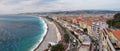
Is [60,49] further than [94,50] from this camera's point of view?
Yes

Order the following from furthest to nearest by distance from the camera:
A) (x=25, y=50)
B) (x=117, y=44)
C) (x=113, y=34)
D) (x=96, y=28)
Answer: (x=96, y=28)
(x=25, y=50)
(x=113, y=34)
(x=117, y=44)

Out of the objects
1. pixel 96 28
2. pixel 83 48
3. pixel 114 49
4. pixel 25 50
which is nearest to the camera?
pixel 114 49

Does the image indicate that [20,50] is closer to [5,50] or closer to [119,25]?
[5,50]

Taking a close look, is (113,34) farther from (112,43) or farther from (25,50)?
(25,50)

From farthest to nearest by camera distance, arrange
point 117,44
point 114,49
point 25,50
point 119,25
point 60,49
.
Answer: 1. point 119,25
2. point 25,50
3. point 60,49
4. point 117,44
5. point 114,49

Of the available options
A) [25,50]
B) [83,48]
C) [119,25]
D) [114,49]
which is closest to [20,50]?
[25,50]

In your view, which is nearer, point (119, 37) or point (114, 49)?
point (114, 49)

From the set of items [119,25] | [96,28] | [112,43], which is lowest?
[96,28]

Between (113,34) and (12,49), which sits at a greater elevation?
(113,34)

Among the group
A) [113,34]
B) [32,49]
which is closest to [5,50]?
[32,49]
